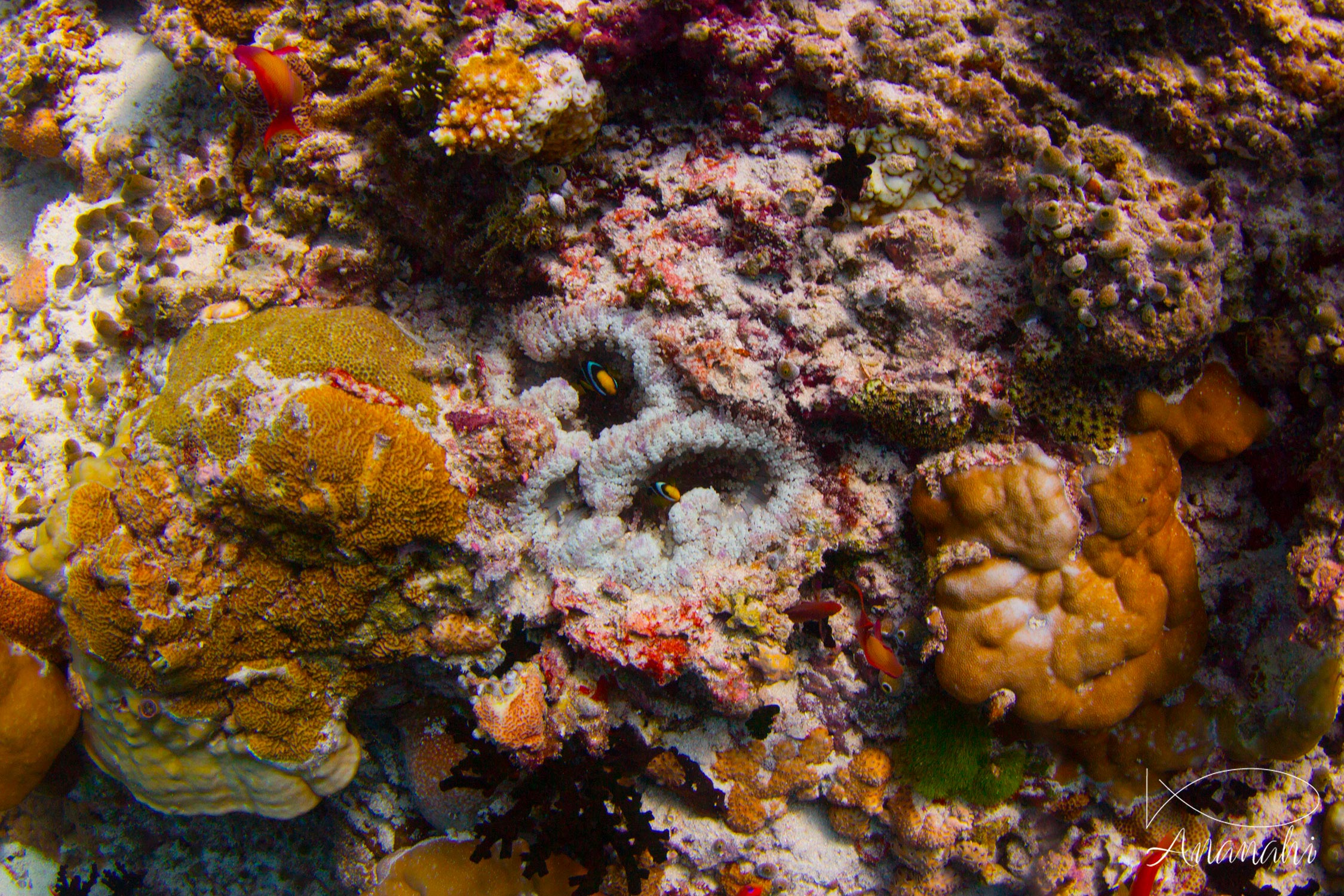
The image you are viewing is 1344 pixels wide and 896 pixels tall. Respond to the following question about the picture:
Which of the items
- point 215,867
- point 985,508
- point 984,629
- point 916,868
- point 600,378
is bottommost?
point 215,867

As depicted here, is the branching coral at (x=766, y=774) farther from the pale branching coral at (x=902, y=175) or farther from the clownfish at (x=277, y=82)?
the clownfish at (x=277, y=82)

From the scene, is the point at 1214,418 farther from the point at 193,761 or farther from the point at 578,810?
the point at 193,761

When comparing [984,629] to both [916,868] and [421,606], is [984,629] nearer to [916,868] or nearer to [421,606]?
[916,868]

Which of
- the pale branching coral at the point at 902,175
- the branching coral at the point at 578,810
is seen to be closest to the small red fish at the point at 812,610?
the branching coral at the point at 578,810

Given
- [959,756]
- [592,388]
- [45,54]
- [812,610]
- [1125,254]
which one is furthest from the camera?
[45,54]

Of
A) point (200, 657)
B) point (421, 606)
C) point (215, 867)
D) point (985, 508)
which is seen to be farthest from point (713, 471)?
point (215, 867)

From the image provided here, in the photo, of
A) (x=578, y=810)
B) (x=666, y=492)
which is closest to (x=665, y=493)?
(x=666, y=492)
